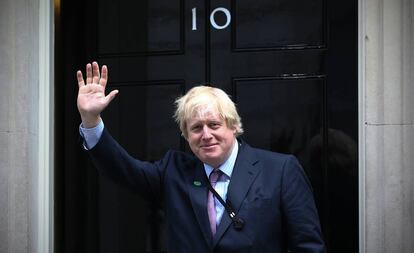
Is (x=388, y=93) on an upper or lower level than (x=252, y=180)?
upper

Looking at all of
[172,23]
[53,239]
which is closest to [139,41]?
[172,23]

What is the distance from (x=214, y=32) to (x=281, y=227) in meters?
1.98

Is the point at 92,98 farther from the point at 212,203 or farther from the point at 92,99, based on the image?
the point at 212,203

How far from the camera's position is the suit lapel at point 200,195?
Answer: 8.91 feet

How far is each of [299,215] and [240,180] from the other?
1.08 ft

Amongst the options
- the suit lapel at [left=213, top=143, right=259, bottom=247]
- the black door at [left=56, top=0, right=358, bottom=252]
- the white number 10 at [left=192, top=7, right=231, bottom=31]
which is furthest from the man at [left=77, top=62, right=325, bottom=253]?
the white number 10 at [left=192, top=7, right=231, bottom=31]

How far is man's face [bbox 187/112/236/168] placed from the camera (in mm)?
2729

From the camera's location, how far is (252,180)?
9.15 ft

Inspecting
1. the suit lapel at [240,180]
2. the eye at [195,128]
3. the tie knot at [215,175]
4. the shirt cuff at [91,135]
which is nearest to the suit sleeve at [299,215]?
the suit lapel at [240,180]

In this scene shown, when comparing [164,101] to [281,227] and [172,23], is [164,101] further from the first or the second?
[281,227]

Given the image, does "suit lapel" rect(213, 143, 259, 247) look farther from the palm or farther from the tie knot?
the palm

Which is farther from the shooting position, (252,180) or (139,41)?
(139,41)

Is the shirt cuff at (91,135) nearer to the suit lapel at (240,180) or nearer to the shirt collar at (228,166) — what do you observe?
the shirt collar at (228,166)

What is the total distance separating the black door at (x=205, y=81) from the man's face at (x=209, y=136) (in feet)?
4.72
